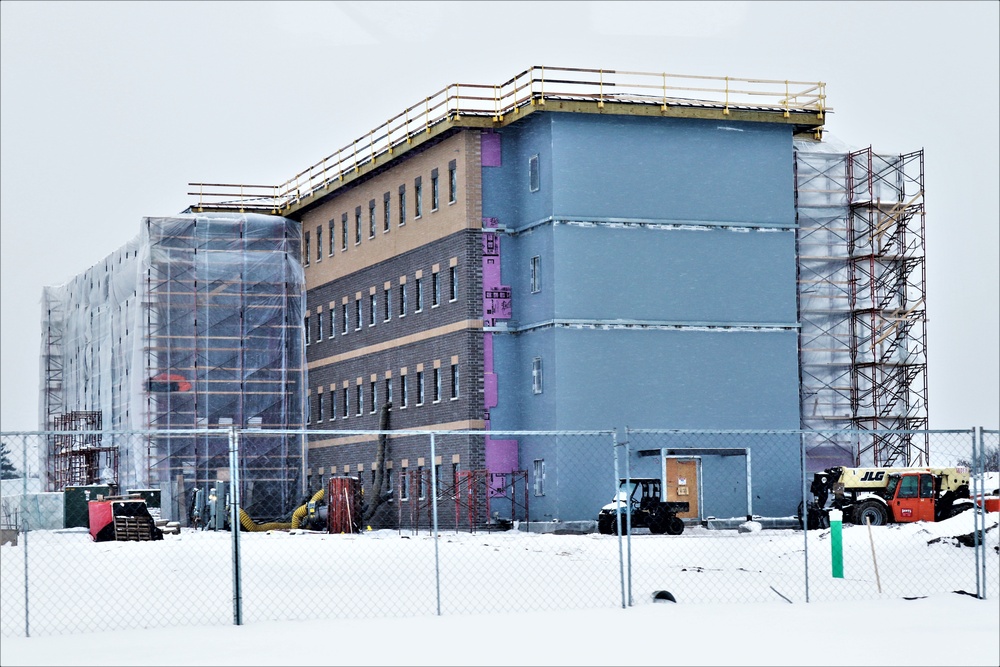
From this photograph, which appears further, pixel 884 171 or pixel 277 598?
pixel 884 171

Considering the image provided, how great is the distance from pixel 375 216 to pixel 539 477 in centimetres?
1524

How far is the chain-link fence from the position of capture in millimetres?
26219

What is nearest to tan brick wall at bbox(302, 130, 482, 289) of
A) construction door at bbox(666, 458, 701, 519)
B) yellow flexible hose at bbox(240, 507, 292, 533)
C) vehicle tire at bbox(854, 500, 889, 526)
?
construction door at bbox(666, 458, 701, 519)

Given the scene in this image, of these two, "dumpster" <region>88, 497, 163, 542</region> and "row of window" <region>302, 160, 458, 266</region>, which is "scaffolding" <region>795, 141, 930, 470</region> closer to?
"row of window" <region>302, 160, 458, 266</region>

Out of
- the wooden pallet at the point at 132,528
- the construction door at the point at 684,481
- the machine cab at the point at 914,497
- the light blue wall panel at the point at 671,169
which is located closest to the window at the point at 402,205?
the light blue wall panel at the point at 671,169

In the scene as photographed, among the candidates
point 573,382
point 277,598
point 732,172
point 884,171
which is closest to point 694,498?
point 573,382

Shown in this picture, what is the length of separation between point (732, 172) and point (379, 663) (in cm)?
4091

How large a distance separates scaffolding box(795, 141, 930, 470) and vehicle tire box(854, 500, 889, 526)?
1108 cm

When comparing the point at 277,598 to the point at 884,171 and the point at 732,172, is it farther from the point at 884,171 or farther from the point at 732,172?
the point at 884,171

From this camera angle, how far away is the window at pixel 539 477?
53.5 metres

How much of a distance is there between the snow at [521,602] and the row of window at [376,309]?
14400mm

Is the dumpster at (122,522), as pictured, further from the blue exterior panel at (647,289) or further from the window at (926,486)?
the window at (926,486)

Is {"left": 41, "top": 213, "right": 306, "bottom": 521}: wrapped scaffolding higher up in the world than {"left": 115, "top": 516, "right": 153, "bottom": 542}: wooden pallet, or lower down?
higher up

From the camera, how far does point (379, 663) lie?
55.5 ft
